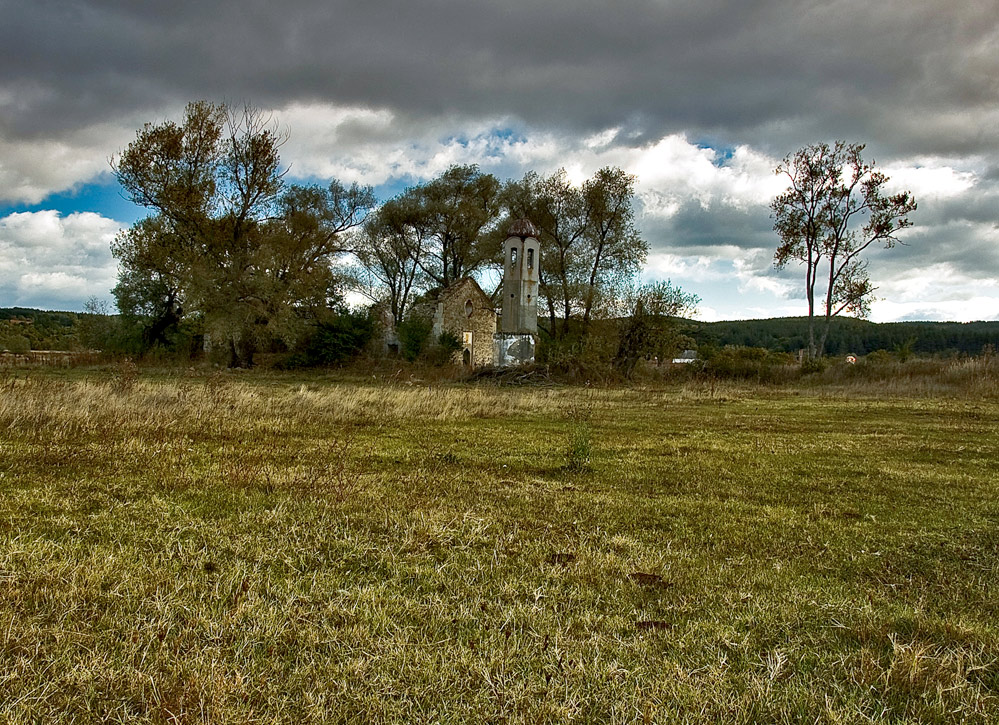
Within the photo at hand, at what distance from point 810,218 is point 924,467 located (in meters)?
28.9

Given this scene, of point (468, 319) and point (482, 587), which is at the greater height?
point (468, 319)

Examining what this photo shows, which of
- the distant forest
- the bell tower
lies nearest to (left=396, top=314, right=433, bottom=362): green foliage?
the bell tower

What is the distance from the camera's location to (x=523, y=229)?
37.9 meters

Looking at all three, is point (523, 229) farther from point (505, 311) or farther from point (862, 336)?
point (862, 336)

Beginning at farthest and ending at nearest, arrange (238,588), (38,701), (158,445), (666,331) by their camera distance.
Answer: (666,331)
(158,445)
(238,588)
(38,701)

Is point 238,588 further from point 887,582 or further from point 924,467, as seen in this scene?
point 924,467

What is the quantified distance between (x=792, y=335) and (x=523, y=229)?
36.1 metres

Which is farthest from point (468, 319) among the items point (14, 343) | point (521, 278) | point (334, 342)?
point (14, 343)

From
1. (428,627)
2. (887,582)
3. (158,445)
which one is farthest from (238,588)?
(158,445)

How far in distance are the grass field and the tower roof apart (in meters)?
32.0

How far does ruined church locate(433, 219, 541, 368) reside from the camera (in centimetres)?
3791

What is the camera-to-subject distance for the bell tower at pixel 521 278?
125 feet

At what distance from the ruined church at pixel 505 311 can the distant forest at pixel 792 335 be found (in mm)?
11517

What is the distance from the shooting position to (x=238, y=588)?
3.06 metres
